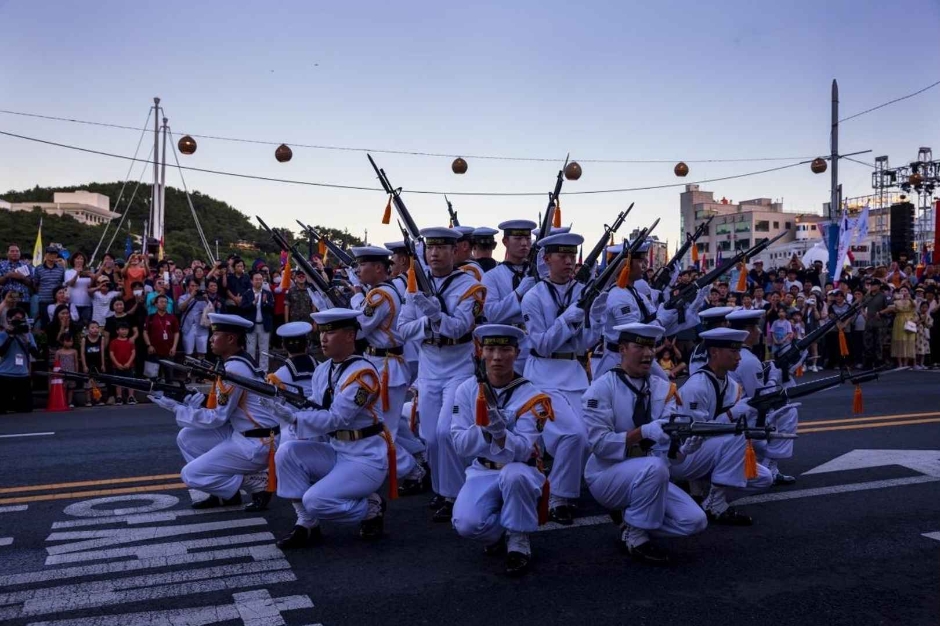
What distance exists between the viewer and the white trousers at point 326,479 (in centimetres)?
576

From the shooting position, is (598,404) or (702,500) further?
(702,500)

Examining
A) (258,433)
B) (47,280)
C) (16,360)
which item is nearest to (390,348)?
(258,433)

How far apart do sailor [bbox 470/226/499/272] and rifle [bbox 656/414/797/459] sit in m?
3.98

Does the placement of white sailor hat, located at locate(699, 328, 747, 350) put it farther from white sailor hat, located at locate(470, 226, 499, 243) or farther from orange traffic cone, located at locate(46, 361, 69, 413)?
orange traffic cone, located at locate(46, 361, 69, 413)

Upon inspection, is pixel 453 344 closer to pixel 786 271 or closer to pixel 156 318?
pixel 156 318

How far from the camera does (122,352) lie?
13867mm

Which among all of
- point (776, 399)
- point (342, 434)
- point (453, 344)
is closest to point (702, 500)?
point (776, 399)

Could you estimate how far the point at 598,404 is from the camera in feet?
18.5

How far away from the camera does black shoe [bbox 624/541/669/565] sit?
17.7 feet

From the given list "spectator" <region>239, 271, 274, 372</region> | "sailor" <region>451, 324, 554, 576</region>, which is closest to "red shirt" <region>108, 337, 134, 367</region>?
"spectator" <region>239, 271, 274, 372</region>

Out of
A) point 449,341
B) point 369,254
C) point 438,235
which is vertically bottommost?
point 449,341

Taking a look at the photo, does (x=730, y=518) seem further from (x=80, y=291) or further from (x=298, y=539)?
(x=80, y=291)

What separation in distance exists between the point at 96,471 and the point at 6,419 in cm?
494

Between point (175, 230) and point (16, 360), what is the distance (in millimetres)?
44554
